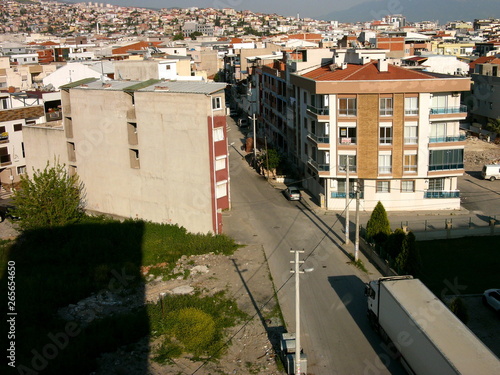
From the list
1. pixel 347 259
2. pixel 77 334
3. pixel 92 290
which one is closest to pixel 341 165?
pixel 347 259

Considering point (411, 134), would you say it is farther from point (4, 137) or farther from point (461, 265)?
point (4, 137)

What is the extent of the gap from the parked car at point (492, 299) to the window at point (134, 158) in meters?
18.9

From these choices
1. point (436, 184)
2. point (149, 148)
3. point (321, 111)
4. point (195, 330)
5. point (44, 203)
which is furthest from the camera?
point (321, 111)

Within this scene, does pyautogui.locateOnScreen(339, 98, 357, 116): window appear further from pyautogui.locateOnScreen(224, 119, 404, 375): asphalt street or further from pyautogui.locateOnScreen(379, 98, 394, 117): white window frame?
pyautogui.locateOnScreen(224, 119, 404, 375): asphalt street

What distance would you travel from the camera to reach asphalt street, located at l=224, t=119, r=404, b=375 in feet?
56.6

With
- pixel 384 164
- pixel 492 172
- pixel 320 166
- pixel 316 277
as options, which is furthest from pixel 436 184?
pixel 316 277

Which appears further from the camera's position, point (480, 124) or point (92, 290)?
point (480, 124)

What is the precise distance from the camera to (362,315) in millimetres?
19844

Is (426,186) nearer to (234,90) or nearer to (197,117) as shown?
(197,117)

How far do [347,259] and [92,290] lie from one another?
36.9 ft

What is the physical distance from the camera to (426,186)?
1268 inches

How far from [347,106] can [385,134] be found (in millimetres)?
2670

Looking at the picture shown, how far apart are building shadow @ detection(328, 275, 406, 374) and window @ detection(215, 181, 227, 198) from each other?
769 cm

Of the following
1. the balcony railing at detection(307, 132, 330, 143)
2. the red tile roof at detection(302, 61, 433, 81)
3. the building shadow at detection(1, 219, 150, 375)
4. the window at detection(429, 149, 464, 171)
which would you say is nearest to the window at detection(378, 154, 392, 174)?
the window at detection(429, 149, 464, 171)
